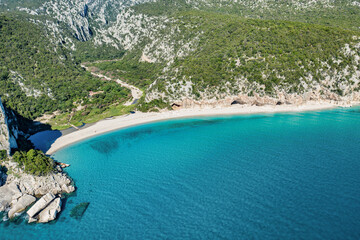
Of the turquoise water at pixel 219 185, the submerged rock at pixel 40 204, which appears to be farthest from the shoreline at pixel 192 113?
the submerged rock at pixel 40 204

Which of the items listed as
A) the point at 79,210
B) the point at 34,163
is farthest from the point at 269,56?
the point at 34,163

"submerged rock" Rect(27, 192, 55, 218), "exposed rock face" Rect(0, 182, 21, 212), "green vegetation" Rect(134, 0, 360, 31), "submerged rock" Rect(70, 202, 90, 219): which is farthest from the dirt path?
"submerged rock" Rect(70, 202, 90, 219)

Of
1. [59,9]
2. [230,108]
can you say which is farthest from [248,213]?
[59,9]

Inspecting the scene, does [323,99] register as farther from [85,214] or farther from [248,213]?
[85,214]

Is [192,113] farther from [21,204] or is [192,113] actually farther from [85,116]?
[21,204]

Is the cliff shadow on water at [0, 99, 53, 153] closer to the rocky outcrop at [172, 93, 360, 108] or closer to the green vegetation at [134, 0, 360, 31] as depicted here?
the rocky outcrop at [172, 93, 360, 108]

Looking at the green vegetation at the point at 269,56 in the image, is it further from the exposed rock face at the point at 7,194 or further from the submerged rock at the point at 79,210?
the exposed rock face at the point at 7,194
